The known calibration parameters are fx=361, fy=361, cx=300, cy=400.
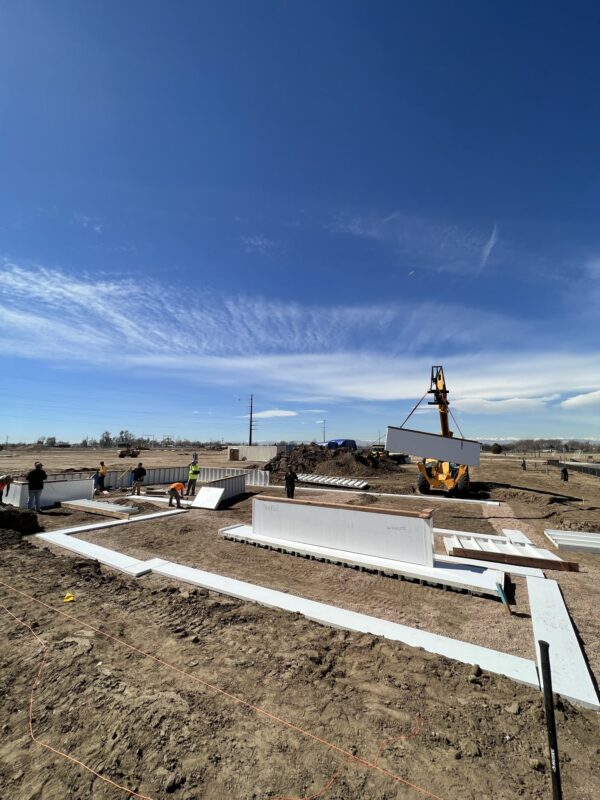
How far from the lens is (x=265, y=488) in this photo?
20.1m

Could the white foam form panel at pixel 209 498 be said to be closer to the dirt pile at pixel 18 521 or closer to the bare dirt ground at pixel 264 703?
the dirt pile at pixel 18 521

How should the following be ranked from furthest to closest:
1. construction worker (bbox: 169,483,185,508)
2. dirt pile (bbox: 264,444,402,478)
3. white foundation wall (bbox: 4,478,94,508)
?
1. dirt pile (bbox: 264,444,402,478)
2. construction worker (bbox: 169,483,185,508)
3. white foundation wall (bbox: 4,478,94,508)

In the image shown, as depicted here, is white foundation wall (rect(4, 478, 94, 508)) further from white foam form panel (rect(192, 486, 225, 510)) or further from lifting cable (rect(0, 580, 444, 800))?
lifting cable (rect(0, 580, 444, 800))

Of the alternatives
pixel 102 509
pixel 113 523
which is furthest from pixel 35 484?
pixel 113 523

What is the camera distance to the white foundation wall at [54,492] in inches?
496

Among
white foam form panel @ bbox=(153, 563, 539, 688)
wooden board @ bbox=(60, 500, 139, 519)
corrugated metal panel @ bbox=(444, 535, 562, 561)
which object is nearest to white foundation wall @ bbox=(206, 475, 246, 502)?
wooden board @ bbox=(60, 500, 139, 519)

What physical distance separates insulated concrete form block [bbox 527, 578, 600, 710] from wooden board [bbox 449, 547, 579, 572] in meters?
0.76

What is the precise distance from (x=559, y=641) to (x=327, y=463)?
22.9m

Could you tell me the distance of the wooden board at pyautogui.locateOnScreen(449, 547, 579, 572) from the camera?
6.95 metres

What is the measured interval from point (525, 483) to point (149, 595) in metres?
22.7

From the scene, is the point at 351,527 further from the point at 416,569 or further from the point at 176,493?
the point at 176,493

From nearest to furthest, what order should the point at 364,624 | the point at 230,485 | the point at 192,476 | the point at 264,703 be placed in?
the point at 264,703 < the point at 364,624 < the point at 230,485 < the point at 192,476

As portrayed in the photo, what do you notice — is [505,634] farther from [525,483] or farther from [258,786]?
[525,483]

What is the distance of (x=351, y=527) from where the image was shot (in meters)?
7.82
